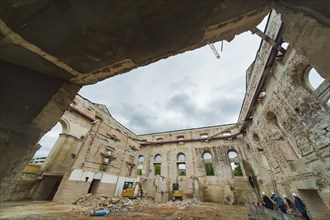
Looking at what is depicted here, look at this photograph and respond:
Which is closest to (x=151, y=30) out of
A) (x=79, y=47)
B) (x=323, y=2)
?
(x=79, y=47)

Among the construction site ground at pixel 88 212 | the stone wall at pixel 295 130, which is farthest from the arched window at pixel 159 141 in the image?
the stone wall at pixel 295 130

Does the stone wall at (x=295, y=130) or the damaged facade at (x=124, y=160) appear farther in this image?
the damaged facade at (x=124, y=160)

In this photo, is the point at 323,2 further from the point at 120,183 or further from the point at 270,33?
the point at 120,183

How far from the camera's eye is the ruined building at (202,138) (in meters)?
1.21

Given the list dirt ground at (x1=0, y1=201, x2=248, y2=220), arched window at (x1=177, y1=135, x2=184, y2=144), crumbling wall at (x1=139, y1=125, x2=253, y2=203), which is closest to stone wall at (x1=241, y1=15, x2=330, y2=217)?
dirt ground at (x1=0, y1=201, x2=248, y2=220)

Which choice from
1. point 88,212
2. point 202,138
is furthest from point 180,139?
point 88,212

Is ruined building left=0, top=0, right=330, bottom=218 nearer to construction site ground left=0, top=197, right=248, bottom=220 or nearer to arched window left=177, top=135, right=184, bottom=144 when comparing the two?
construction site ground left=0, top=197, right=248, bottom=220

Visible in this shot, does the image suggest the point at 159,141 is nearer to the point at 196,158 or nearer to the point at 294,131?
the point at 196,158

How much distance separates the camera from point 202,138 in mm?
17734

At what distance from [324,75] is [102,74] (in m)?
2.26

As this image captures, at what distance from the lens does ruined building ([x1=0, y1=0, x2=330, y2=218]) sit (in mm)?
1212

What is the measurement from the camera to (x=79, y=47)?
1.35 meters

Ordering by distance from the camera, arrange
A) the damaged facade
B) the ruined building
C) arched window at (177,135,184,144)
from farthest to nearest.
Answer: arched window at (177,135,184,144), the damaged facade, the ruined building

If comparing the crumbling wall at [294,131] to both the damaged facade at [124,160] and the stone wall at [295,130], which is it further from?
the damaged facade at [124,160]
